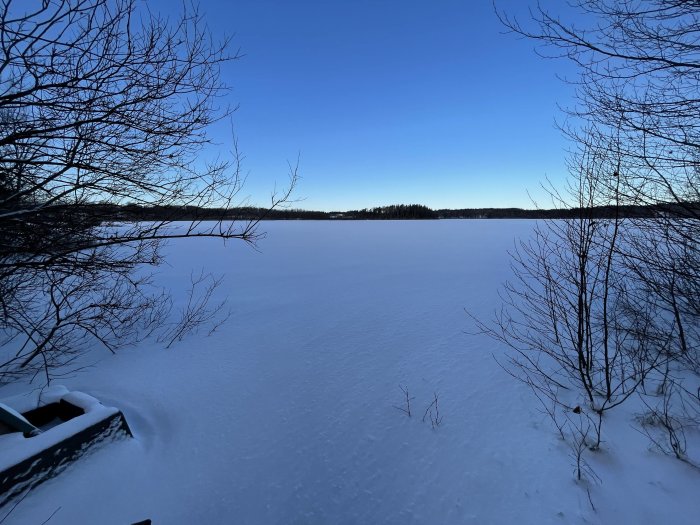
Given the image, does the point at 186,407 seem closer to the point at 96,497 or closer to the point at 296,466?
the point at 96,497

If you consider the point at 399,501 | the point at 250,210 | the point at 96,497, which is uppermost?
the point at 250,210

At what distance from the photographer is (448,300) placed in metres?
8.17

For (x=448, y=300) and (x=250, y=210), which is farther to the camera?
(x=448, y=300)

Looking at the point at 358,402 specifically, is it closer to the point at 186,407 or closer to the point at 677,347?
the point at 186,407

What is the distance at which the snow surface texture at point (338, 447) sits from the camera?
7.79ft

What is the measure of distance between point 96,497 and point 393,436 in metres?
2.61

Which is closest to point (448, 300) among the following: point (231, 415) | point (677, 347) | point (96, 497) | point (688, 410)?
point (677, 347)

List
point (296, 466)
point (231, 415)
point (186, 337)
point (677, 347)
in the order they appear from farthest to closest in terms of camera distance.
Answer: point (186, 337), point (677, 347), point (231, 415), point (296, 466)

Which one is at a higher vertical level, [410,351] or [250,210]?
[250,210]

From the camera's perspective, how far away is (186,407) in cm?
378

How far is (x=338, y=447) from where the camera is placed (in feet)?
10.2

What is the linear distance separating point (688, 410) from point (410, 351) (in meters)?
3.22

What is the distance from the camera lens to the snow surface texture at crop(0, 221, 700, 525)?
7.79ft

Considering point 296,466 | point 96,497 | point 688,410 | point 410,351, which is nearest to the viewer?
point 96,497
